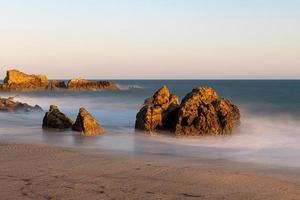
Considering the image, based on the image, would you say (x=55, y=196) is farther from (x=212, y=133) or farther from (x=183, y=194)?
(x=212, y=133)

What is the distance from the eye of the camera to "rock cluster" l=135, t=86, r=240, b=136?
20.8 meters

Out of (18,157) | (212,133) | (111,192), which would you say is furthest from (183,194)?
(212,133)

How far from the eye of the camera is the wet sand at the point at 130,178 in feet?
30.1

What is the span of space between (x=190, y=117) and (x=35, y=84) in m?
85.8

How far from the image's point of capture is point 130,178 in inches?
416

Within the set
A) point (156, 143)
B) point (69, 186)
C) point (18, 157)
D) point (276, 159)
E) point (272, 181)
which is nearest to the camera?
point (69, 186)

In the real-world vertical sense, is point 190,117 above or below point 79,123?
above

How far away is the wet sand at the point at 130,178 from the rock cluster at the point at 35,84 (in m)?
80.5

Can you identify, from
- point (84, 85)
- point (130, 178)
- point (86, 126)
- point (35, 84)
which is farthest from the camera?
point (84, 85)

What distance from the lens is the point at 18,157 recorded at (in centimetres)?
1296

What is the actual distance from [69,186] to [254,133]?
46.5ft

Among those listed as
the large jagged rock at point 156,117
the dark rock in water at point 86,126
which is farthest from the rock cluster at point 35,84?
the dark rock in water at point 86,126

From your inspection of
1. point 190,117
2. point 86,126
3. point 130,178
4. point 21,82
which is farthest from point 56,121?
point 21,82

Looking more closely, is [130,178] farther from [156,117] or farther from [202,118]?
[156,117]
